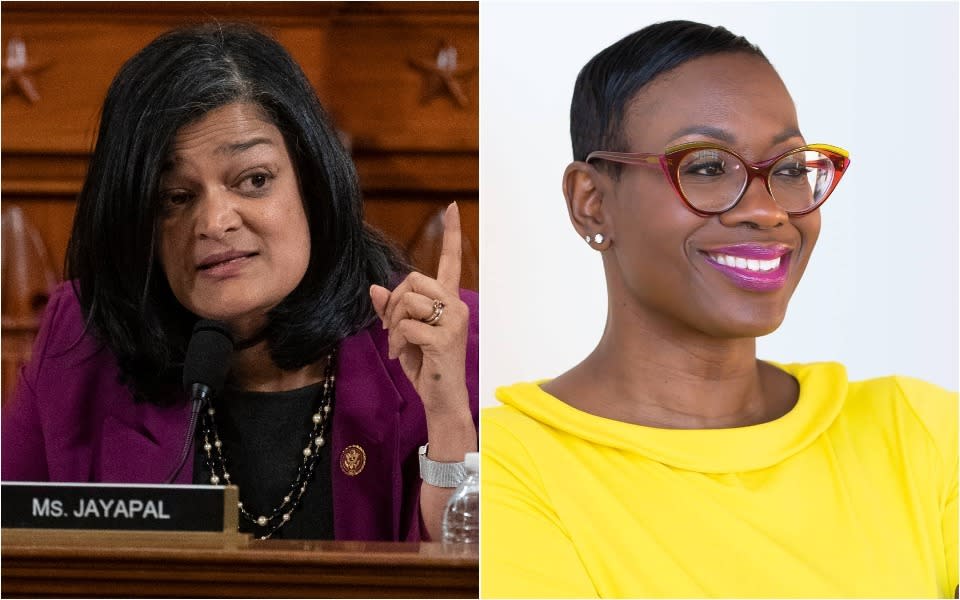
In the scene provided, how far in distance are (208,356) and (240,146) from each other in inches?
14.7

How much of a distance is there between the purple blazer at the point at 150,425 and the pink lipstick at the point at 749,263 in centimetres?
44

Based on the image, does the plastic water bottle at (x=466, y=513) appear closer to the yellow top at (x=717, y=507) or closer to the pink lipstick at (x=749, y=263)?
the yellow top at (x=717, y=507)

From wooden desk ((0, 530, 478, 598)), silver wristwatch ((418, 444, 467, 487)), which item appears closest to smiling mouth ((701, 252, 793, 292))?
silver wristwatch ((418, 444, 467, 487))

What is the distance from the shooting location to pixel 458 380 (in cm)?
210

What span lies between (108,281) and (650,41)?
1.04 metres

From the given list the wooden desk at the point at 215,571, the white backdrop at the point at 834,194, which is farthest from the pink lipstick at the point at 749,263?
the wooden desk at the point at 215,571

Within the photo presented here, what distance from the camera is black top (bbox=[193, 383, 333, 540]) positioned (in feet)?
6.96

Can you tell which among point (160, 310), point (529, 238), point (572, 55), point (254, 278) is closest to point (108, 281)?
point (160, 310)

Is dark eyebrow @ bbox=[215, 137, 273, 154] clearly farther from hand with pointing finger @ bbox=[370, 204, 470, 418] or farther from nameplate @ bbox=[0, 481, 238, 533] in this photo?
nameplate @ bbox=[0, 481, 238, 533]

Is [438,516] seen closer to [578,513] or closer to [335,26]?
[578,513]

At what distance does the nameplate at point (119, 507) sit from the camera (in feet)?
6.18

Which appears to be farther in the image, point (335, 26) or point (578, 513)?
point (335, 26)

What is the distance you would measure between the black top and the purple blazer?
24mm

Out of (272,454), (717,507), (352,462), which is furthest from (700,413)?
(272,454)
